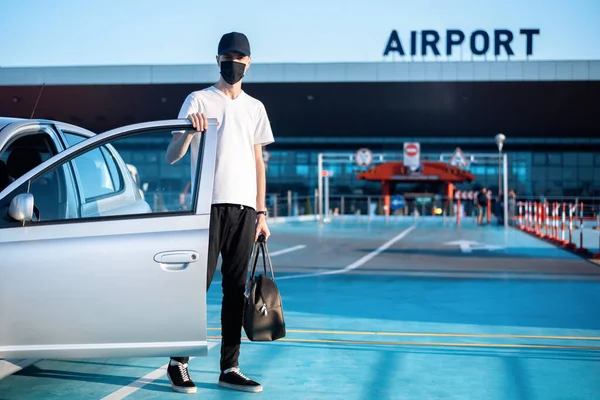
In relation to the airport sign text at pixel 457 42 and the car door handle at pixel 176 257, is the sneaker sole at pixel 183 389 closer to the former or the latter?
the car door handle at pixel 176 257

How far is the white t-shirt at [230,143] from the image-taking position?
167 inches

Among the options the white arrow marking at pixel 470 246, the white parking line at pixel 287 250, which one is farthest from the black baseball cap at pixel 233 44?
the white arrow marking at pixel 470 246

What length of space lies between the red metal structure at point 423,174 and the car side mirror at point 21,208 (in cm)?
3300

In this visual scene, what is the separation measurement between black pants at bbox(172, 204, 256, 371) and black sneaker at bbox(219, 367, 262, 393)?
0.12 feet

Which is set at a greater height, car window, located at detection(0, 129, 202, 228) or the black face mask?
the black face mask

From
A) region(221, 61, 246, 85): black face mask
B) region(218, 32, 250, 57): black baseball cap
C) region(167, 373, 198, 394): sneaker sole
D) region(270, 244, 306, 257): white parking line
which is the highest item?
region(218, 32, 250, 57): black baseball cap

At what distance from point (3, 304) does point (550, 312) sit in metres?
5.23

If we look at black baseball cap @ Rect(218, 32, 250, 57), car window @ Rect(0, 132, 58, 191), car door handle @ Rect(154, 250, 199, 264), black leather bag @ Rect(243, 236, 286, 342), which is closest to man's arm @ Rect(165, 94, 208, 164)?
black baseball cap @ Rect(218, 32, 250, 57)

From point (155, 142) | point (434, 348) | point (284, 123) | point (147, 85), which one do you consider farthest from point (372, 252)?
point (155, 142)

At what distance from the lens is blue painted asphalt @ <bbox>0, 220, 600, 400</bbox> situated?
14.6 feet

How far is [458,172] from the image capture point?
3634 cm

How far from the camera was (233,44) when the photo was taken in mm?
4246

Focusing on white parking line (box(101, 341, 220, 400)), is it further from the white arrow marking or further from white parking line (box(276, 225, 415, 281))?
the white arrow marking

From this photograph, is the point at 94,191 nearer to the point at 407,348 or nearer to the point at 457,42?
the point at 407,348
